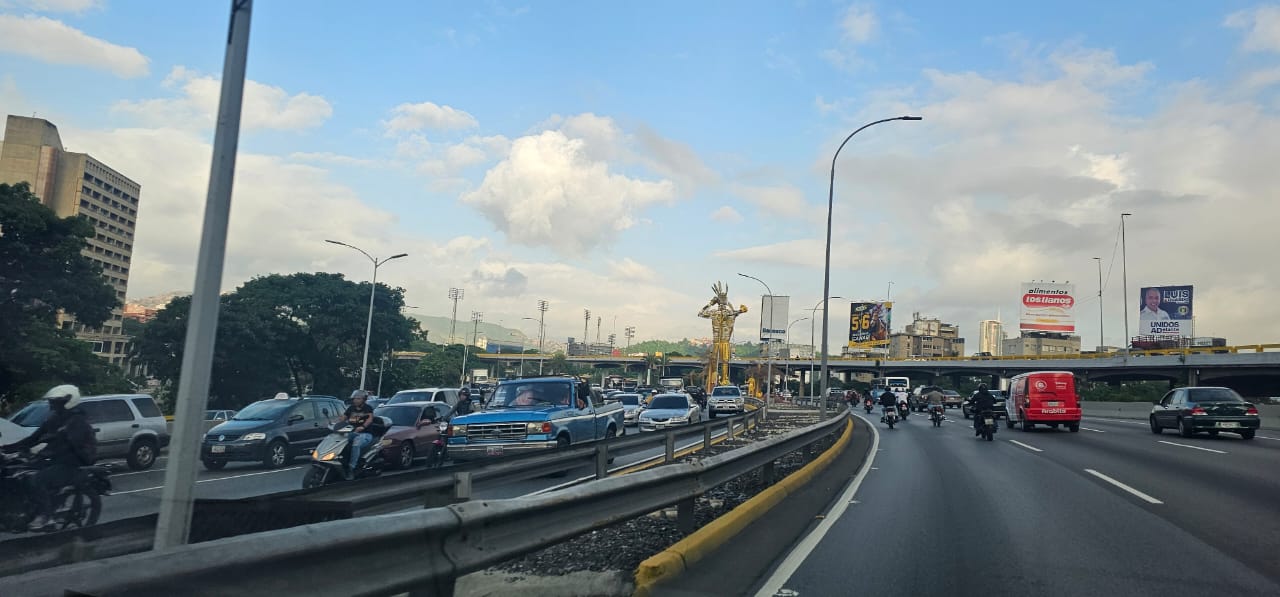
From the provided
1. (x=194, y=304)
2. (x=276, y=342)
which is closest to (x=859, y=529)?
(x=194, y=304)

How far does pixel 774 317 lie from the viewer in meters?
87.1

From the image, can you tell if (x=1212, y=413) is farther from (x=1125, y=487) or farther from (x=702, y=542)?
(x=702, y=542)

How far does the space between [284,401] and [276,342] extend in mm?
33789

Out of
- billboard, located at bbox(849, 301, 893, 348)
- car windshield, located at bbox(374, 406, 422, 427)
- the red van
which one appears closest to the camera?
car windshield, located at bbox(374, 406, 422, 427)

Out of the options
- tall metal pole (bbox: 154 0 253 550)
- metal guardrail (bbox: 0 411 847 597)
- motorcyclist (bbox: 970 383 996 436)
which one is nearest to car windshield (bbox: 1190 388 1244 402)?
motorcyclist (bbox: 970 383 996 436)

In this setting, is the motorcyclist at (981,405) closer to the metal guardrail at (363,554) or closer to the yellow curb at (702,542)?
the yellow curb at (702,542)

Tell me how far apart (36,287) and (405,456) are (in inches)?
595

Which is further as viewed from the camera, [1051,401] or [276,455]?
[1051,401]

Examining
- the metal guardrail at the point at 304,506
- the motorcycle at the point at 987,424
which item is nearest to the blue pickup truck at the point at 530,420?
the metal guardrail at the point at 304,506

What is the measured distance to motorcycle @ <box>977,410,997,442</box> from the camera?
24.3 metres

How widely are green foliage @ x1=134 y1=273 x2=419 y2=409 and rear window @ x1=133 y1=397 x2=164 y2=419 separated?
74.6 feet

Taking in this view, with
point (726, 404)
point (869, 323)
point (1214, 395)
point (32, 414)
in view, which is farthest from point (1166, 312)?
point (32, 414)

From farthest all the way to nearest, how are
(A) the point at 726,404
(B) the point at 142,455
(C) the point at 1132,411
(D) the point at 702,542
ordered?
(C) the point at 1132,411, (A) the point at 726,404, (B) the point at 142,455, (D) the point at 702,542

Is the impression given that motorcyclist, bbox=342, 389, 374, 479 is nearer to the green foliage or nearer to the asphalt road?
the asphalt road
